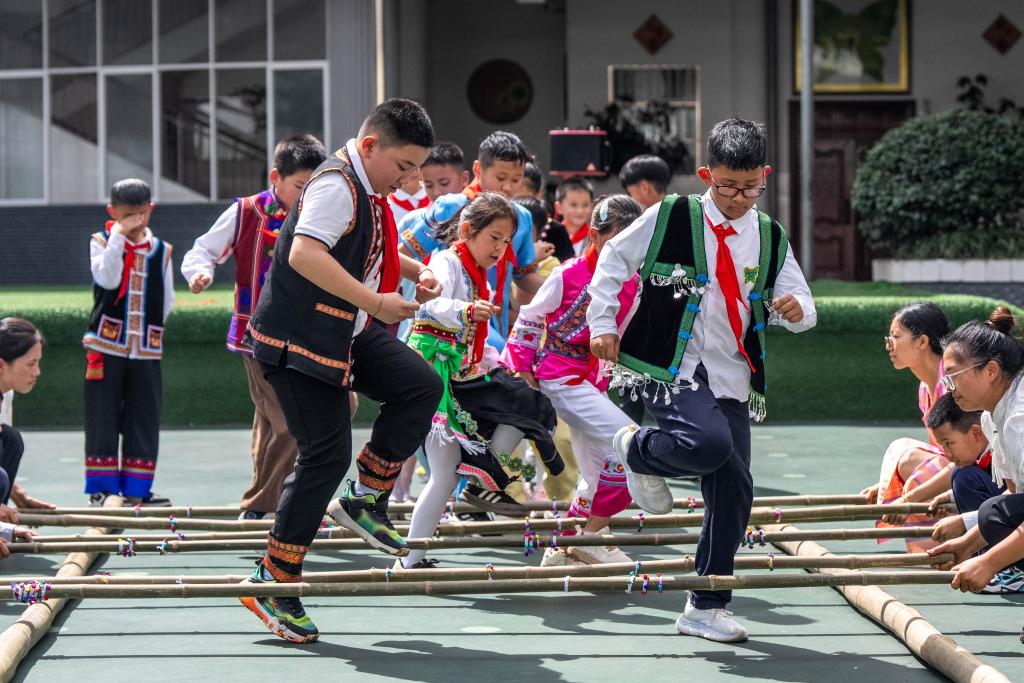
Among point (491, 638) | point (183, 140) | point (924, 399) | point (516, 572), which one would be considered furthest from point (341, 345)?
point (183, 140)

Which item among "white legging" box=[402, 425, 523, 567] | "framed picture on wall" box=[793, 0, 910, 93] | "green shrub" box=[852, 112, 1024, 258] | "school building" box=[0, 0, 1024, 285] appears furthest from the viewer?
"framed picture on wall" box=[793, 0, 910, 93]

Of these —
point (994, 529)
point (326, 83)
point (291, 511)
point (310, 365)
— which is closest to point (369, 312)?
point (310, 365)

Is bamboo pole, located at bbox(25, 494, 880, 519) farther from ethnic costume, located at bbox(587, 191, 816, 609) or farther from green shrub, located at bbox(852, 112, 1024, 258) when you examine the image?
green shrub, located at bbox(852, 112, 1024, 258)

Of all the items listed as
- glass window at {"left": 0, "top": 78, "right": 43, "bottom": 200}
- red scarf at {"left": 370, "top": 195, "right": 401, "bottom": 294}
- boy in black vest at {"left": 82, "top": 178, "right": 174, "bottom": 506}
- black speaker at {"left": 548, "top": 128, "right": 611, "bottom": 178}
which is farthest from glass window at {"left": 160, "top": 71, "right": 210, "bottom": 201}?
red scarf at {"left": 370, "top": 195, "right": 401, "bottom": 294}

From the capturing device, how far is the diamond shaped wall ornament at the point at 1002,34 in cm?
1733

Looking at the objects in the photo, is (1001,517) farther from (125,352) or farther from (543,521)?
(125,352)

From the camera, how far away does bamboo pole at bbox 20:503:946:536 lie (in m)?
4.95

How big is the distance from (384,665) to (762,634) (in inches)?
45.3

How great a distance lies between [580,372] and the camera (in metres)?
5.16

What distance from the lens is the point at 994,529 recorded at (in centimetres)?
Answer: 397

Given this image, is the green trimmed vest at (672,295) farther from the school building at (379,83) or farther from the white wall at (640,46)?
the white wall at (640,46)

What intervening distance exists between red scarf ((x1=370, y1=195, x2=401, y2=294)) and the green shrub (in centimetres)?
939

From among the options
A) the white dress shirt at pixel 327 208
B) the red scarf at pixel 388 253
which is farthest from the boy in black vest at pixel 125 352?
the white dress shirt at pixel 327 208

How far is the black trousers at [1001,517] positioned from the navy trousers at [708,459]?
665mm
